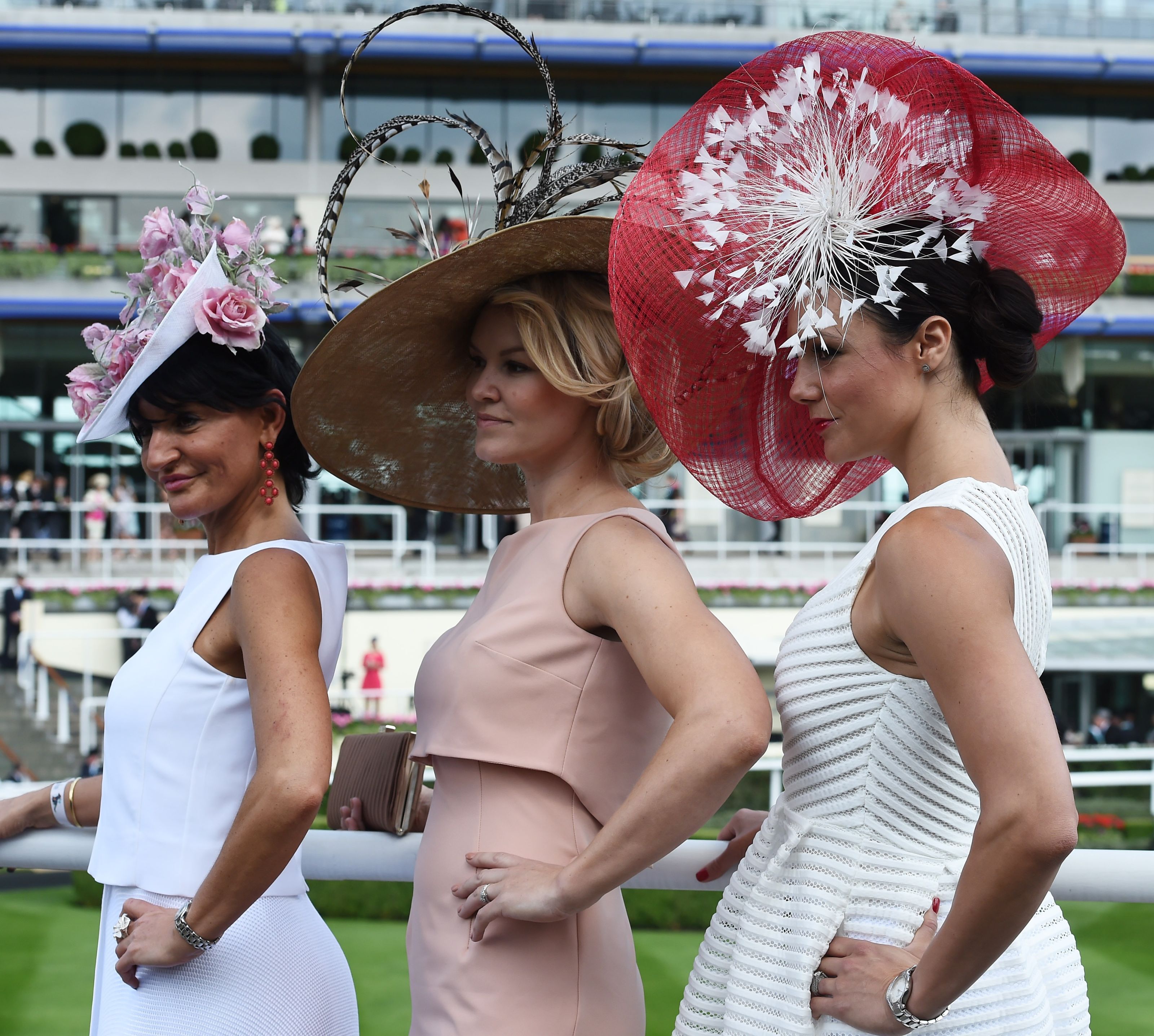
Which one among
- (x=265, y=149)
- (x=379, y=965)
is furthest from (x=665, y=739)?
(x=265, y=149)

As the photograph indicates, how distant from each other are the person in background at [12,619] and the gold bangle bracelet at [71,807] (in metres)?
13.0

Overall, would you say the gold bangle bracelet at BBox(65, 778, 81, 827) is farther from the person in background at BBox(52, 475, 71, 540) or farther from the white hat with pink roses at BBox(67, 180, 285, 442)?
the person in background at BBox(52, 475, 71, 540)

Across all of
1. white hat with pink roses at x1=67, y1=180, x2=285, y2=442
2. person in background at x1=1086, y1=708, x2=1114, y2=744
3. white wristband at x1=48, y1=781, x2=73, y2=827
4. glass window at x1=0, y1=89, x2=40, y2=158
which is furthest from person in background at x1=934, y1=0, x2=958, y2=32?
white wristband at x1=48, y1=781, x2=73, y2=827

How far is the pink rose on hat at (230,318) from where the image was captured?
1.66 metres

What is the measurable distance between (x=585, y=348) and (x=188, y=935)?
2.88 feet

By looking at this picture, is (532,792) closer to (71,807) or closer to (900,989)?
(900,989)

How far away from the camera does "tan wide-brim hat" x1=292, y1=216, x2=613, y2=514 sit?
1608mm

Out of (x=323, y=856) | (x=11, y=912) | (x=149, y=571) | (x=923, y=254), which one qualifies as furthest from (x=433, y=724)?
(x=149, y=571)

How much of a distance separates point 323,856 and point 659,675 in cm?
62

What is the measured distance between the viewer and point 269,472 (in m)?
1.76

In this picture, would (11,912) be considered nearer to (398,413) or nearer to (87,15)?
(398,413)

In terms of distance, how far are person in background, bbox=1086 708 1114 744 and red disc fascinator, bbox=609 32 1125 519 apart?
45.0ft

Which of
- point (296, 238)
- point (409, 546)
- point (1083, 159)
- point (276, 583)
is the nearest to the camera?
point (276, 583)

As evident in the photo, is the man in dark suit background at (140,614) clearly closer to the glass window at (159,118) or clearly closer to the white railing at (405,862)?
the white railing at (405,862)
